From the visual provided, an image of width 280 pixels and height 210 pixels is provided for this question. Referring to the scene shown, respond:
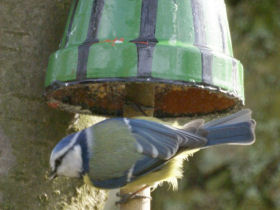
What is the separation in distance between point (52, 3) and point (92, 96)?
0.31 meters

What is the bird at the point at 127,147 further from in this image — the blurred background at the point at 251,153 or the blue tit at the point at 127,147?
the blurred background at the point at 251,153

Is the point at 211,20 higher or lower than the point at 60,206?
higher

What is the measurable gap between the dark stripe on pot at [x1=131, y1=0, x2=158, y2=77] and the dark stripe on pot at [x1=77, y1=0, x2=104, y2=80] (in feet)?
0.38

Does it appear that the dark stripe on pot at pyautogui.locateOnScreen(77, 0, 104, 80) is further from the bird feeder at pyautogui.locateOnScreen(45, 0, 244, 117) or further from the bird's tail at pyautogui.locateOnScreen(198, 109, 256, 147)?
the bird's tail at pyautogui.locateOnScreen(198, 109, 256, 147)

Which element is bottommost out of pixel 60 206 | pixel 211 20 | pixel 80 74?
pixel 60 206

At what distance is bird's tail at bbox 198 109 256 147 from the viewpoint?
1.64 m

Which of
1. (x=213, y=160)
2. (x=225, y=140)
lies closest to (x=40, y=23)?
(x=225, y=140)

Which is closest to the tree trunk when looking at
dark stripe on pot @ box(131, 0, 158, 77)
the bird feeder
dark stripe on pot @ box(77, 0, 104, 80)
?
the bird feeder

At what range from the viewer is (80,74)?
1511 millimetres

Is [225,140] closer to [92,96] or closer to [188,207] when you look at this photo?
[92,96]

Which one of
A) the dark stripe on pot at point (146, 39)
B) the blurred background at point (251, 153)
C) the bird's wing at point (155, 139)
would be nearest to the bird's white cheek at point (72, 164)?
the bird's wing at point (155, 139)

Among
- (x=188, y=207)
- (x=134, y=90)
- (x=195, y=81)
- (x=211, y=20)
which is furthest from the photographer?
(x=188, y=207)

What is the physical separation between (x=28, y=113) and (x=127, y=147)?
363 millimetres

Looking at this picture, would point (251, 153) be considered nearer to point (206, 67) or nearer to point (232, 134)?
point (232, 134)
